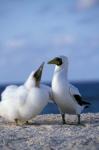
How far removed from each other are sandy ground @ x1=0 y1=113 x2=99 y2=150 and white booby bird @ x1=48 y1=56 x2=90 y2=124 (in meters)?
0.41

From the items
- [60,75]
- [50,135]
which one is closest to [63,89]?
[60,75]

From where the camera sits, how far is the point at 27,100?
47.6 ft

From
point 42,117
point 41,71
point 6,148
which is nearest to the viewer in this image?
point 6,148

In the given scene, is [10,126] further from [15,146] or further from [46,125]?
[15,146]

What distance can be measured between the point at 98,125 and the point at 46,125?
1057 millimetres

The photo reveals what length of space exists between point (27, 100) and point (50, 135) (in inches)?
51.6

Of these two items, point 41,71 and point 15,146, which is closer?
point 15,146

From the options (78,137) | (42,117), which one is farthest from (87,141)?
(42,117)

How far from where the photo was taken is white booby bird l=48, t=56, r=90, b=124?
14.7 m

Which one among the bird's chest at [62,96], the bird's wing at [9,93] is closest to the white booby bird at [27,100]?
the bird's wing at [9,93]

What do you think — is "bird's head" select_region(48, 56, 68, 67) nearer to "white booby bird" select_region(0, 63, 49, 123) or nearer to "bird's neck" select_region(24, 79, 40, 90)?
"white booby bird" select_region(0, 63, 49, 123)

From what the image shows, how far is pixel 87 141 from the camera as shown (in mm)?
12375

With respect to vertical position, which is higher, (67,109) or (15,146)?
(67,109)

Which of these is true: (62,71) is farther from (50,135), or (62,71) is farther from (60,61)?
(50,135)
